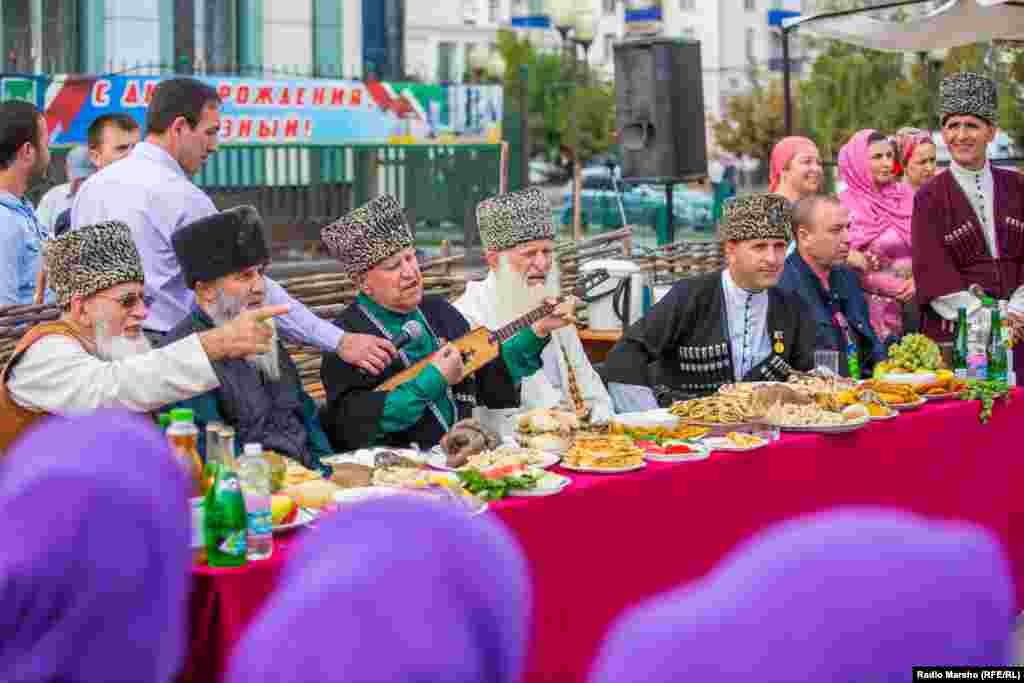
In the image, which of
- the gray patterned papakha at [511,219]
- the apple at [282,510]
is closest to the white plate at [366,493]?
the apple at [282,510]

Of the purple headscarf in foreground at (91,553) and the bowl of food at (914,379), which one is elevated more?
the purple headscarf in foreground at (91,553)

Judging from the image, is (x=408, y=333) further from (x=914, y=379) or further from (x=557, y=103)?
(x=557, y=103)

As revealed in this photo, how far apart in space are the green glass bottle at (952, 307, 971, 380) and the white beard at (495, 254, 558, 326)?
1.74 metres

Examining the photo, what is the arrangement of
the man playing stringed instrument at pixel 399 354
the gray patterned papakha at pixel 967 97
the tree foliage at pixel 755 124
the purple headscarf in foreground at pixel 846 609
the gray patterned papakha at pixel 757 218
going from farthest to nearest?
1. the tree foliage at pixel 755 124
2. the gray patterned papakha at pixel 967 97
3. the gray patterned papakha at pixel 757 218
4. the man playing stringed instrument at pixel 399 354
5. the purple headscarf in foreground at pixel 846 609

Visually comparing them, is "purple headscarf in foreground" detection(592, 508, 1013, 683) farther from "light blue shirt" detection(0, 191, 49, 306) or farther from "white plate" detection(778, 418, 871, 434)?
"light blue shirt" detection(0, 191, 49, 306)

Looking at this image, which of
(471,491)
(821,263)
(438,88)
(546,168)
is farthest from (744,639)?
(546,168)

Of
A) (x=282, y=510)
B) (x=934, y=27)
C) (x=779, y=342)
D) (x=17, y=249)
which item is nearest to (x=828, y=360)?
(x=779, y=342)

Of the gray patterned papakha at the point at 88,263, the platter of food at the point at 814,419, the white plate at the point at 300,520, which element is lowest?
the white plate at the point at 300,520

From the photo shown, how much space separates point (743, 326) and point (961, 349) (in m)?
0.93

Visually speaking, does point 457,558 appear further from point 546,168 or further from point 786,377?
point 546,168

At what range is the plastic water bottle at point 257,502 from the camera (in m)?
3.51

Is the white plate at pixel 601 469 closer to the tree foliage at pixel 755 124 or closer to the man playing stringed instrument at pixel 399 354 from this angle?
the man playing stringed instrument at pixel 399 354

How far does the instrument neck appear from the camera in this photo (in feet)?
17.6

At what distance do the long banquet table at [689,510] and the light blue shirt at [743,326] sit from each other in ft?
2.37
